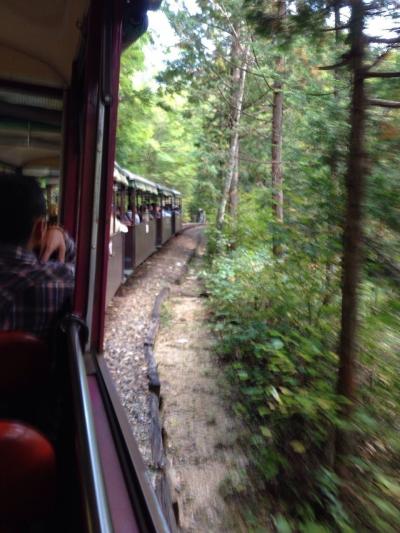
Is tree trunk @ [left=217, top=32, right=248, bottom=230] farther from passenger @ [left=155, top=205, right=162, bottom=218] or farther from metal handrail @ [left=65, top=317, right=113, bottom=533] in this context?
metal handrail @ [left=65, top=317, right=113, bottom=533]

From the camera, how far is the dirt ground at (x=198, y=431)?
11.4 feet

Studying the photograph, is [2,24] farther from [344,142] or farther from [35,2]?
[344,142]

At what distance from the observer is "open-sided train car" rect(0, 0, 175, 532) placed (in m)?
1.11

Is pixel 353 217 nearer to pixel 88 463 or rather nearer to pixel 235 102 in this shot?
pixel 88 463

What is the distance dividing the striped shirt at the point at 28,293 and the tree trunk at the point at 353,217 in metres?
1.71

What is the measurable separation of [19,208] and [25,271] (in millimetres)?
305

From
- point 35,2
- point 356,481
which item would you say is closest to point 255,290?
point 356,481

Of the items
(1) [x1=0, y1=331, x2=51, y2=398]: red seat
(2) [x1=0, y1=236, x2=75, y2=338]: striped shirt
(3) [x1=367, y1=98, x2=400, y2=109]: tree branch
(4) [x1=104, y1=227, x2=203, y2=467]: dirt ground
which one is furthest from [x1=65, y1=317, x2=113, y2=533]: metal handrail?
(4) [x1=104, y1=227, x2=203, y2=467]: dirt ground

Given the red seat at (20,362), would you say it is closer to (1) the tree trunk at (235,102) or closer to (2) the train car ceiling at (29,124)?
(2) the train car ceiling at (29,124)

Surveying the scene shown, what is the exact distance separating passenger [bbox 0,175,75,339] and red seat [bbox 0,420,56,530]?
87 centimetres

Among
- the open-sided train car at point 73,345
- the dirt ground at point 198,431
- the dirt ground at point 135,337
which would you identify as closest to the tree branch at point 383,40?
the open-sided train car at point 73,345

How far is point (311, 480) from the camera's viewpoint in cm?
332

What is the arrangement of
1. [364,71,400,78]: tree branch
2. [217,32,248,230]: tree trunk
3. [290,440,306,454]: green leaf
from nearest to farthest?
1. [364,71,400,78]: tree branch
2. [290,440,306,454]: green leaf
3. [217,32,248,230]: tree trunk

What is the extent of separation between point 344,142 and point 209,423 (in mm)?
3294
